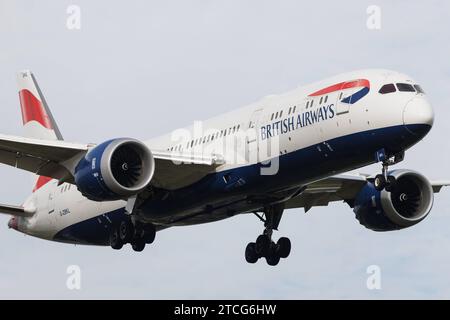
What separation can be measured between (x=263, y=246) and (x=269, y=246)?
9.9 inches

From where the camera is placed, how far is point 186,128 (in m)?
50.3

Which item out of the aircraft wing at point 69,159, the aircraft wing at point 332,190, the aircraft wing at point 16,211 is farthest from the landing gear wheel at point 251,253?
the aircraft wing at point 16,211

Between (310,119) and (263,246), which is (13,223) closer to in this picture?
(263,246)

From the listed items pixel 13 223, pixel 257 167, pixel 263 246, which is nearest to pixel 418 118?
pixel 257 167

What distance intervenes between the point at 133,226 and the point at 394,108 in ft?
43.7

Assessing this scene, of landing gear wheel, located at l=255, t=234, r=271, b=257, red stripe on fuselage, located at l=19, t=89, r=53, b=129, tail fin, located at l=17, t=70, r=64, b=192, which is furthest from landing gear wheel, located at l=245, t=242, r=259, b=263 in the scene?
red stripe on fuselage, located at l=19, t=89, r=53, b=129

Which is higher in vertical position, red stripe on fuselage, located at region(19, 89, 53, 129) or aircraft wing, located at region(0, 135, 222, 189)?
red stripe on fuselage, located at region(19, 89, 53, 129)

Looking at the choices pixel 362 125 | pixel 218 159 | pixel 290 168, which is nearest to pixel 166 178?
pixel 218 159

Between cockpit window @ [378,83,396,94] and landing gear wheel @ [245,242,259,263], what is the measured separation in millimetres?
11678

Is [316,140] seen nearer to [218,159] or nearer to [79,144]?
[218,159]

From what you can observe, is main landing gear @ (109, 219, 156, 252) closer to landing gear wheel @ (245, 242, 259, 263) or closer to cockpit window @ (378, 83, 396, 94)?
landing gear wheel @ (245, 242, 259, 263)

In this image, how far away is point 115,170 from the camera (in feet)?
150

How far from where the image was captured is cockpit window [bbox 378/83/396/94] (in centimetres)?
4288

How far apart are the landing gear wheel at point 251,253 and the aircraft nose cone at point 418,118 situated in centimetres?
1221
